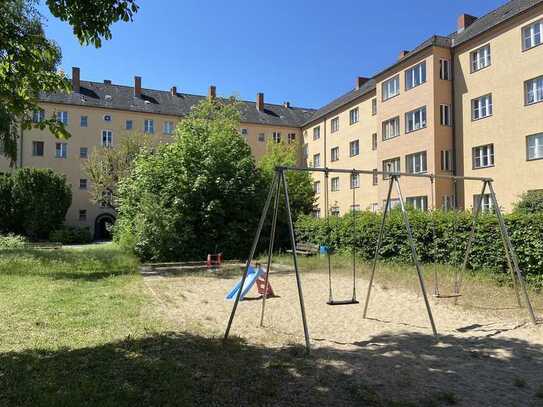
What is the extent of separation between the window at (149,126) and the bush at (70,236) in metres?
14.1

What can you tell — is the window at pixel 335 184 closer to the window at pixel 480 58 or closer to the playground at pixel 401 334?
the window at pixel 480 58

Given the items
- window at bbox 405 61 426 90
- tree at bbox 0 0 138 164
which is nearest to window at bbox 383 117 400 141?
window at bbox 405 61 426 90

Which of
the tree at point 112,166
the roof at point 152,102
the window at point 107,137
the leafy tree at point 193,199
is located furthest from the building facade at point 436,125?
the tree at point 112,166

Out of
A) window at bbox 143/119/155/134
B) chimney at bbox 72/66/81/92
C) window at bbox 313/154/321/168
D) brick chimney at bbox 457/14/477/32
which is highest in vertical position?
chimney at bbox 72/66/81/92

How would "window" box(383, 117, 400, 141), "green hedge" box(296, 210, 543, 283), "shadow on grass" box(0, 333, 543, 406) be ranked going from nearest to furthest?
1. "shadow on grass" box(0, 333, 543, 406)
2. "green hedge" box(296, 210, 543, 283)
3. "window" box(383, 117, 400, 141)

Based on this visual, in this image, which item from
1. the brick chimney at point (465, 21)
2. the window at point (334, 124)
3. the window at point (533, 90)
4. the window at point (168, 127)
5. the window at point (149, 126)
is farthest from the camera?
the window at point (168, 127)

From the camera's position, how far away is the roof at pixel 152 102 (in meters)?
48.4

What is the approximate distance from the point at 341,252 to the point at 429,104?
12.6 meters

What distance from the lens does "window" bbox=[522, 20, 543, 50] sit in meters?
22.3

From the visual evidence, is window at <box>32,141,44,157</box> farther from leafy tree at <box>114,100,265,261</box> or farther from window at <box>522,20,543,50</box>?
window at <box>522,20,543,50</box>

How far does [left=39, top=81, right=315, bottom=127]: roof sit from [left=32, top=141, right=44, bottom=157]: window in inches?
167

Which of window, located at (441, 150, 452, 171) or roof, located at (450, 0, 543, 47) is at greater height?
roof, located at (450, 0, 543, 47)

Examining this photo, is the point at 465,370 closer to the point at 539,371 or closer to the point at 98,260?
the point at 539,371

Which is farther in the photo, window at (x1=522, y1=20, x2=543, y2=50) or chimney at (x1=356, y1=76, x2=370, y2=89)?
chimney at (x1=356, y1=76, x2=370, y2=89)
